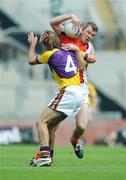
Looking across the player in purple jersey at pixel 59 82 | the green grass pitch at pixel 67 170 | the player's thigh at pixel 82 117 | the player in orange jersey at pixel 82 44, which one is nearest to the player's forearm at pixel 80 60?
the player in purple jersey at pixel 59 82

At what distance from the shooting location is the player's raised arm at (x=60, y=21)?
12984 mm

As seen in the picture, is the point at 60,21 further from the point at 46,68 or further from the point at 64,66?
the point at 46,68

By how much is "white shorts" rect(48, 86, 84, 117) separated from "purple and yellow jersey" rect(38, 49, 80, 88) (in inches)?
3.8

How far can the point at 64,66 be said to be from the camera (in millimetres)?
13008

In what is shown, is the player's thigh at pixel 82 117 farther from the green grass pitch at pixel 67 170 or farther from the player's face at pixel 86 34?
the player's face at pixel 86 34

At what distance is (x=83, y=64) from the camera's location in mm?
13258

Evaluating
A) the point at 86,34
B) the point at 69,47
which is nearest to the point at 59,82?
the point at 69,47

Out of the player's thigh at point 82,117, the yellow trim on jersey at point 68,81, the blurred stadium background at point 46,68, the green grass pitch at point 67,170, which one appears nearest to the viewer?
the green grass pitch at point 67,170

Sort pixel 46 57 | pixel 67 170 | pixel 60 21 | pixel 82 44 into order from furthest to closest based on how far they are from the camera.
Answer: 1. pixel 82 44
2. pixel 60 21
3. pixel 46 57
4. pixel 67 170

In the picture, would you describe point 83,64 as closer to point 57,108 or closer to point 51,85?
point 57,108

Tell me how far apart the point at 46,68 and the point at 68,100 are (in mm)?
15833

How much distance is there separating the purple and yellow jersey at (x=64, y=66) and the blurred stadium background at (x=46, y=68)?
42.9ft

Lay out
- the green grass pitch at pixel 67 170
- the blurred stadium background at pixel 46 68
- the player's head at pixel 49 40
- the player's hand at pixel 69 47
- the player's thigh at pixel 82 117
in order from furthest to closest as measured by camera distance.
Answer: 1. the blurred stadium background at pixel 46 68
2. the player's thigh at pixel 82 117
3. the player's hand at pixel 69 47
4. the player's head at pixel 49 40
5. the green grass pitch at pixel 67 170

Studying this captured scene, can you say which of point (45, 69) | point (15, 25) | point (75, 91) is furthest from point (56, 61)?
point (15, 25)
